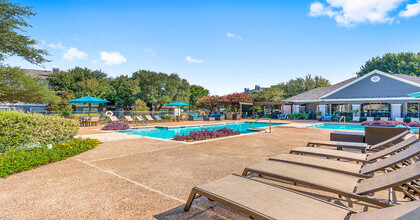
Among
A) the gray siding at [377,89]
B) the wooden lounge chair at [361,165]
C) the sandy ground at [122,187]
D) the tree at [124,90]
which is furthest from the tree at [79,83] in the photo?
the wooden lounge chair at [361,165]

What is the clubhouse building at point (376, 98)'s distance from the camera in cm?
1956

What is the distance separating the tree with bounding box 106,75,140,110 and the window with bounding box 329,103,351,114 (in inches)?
981

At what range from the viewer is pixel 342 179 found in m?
2.62

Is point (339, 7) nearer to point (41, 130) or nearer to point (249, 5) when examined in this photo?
point (249, 5)

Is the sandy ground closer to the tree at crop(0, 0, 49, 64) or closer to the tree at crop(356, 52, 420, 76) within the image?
the tree at crop(0, 0, 49, 64)

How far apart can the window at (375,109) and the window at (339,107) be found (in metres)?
1.47

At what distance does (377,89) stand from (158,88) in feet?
86.9

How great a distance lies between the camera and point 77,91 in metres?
30.7

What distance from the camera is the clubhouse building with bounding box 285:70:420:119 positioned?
1956cm

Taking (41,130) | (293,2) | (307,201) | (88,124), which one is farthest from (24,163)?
(293,2)

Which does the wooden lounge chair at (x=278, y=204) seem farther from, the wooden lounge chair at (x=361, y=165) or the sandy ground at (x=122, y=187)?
the wooden lounge chair at (x=361, y=165)

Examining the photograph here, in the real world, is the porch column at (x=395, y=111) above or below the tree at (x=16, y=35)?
below

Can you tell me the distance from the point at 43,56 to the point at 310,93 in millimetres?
27969

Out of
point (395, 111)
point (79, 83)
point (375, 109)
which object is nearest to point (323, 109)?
point (375, 109)
